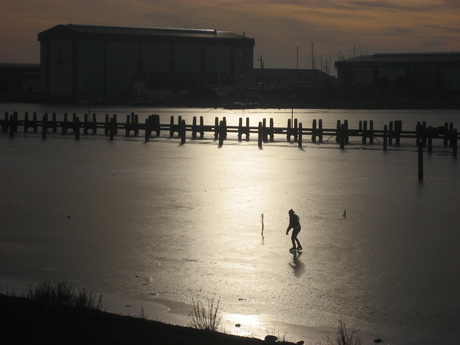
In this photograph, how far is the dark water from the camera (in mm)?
12859

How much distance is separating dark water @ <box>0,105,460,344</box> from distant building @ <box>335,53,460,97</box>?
12780 cm

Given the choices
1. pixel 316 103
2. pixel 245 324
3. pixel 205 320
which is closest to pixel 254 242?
pixel 245 324

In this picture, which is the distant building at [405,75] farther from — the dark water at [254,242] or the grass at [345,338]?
the grass at [345,338]

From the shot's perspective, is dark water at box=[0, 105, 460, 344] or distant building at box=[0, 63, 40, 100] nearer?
dark water at box=[0, 105, 460, 344]

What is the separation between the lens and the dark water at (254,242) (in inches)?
506

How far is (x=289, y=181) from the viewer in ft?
99.2

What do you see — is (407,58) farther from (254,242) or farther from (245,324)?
(245,324)

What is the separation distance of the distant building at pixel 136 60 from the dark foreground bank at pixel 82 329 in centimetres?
13829

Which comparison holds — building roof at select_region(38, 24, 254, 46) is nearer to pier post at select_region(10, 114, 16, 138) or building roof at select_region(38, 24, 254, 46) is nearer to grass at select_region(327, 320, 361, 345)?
pier post at select_region(10, 114, 16, 138)

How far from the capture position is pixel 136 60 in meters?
155

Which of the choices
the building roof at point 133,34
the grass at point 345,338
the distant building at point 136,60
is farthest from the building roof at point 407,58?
the grass at point 345,338

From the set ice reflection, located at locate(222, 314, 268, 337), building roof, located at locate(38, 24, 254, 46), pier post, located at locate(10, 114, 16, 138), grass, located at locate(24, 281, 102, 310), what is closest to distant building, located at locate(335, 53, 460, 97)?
building roof, located at locate(38, 24, 254, 46)

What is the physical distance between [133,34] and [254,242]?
5445 inches

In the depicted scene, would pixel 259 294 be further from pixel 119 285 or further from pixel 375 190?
pixel 375 190
